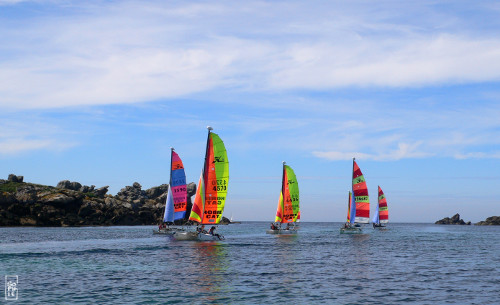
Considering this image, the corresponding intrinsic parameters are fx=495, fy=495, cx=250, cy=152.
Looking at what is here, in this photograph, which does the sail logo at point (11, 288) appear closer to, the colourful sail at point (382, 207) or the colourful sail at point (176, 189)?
the colourful sail at point (176, 189)

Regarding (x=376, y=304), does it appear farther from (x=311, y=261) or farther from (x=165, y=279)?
(x=311, y=261)

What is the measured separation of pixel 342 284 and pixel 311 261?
54.0 feet

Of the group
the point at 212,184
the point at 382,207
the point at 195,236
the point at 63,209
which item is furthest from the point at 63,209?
the point at 212,184

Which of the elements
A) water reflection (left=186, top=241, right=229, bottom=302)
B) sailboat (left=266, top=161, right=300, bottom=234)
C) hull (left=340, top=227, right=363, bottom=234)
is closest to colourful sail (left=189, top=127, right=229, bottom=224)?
water reflection (left=186, top=241, right=229, bottom=302)

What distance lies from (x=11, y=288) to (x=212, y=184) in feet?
122

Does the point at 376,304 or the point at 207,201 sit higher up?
the point at 207,201

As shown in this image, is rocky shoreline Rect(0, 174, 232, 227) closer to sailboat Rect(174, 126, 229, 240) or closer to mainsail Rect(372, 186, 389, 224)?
mainsail Rect(372, 186, 389, 224)

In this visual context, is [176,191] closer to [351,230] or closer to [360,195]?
[360,195]

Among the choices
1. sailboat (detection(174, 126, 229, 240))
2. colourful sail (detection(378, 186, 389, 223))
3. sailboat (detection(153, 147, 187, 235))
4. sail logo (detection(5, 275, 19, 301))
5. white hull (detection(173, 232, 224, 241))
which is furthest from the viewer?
colourful sail (detection(378, 186, 389, 223))

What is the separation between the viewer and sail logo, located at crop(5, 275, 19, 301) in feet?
98.1

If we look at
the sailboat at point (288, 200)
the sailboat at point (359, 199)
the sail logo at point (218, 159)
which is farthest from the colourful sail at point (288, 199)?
the sail logo at point (218, 159)

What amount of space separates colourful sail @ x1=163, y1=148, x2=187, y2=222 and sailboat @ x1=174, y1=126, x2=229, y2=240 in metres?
26.5

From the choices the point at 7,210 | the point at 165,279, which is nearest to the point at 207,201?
the point at 165,279

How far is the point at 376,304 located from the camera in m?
28.6
